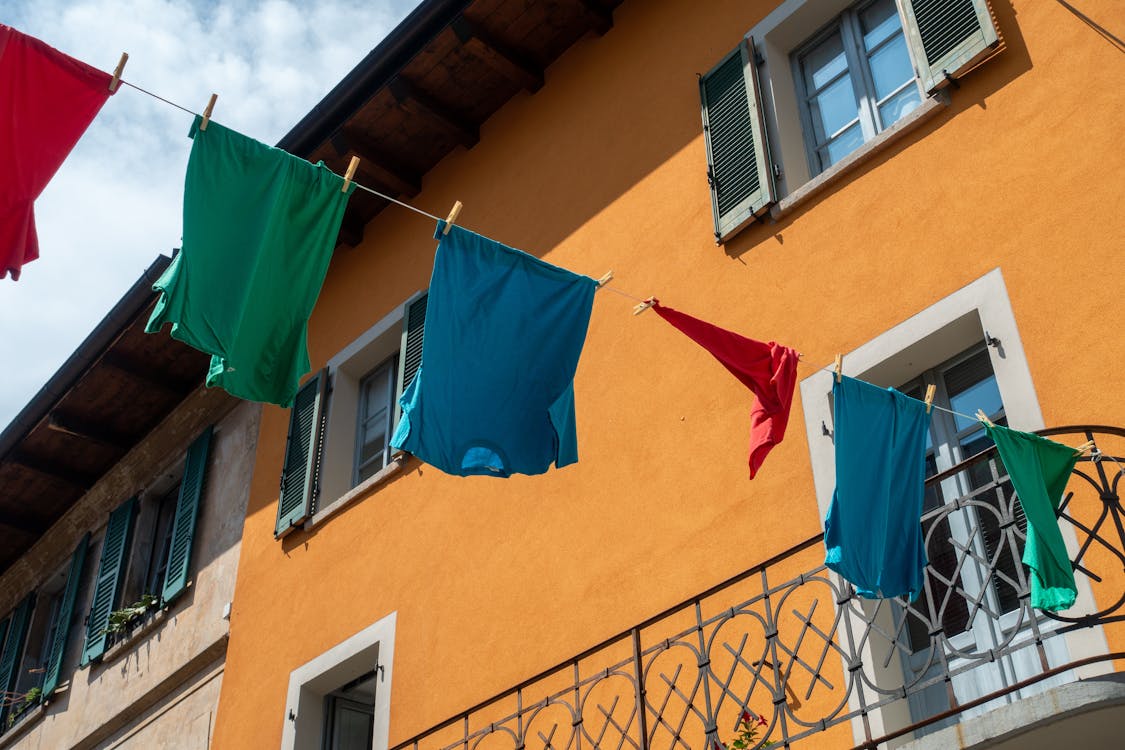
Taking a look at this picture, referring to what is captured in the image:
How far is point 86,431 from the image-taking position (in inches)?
525

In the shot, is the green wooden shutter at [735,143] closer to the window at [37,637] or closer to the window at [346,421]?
the window at [346,421]

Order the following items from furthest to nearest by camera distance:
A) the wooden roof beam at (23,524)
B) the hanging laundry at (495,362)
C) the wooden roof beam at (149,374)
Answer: the wooden roof beam at (23,524) → the wooden roof beam at (149,374) → the hanging laundry at (495,362)

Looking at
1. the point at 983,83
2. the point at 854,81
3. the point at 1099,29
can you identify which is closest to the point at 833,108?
the point at 854,81

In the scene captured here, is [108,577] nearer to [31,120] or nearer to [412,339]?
[412,339]

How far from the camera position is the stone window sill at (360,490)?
980 centimetres

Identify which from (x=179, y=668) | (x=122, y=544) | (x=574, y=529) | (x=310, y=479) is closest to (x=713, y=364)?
(x=574, y=529)

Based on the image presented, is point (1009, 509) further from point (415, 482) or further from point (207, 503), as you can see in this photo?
point (207, 503)

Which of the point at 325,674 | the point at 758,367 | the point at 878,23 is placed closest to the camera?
the point at 758,367

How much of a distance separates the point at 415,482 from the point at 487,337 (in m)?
3.91

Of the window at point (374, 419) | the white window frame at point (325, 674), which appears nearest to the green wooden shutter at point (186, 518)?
the window at point (374, 419)

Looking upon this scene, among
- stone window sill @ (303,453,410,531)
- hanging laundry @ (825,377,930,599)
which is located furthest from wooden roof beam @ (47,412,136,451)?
hanging laundry @ (825,377,930,599)

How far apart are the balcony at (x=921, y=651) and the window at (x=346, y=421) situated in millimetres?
3462

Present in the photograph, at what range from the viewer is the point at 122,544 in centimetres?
1281

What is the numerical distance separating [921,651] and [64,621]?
948 centimetres
